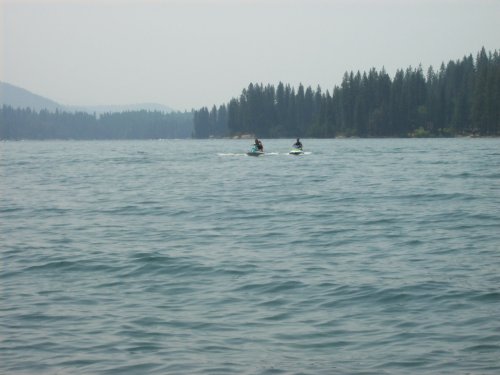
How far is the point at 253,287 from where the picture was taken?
52.0ft

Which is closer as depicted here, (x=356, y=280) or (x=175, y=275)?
(x=356, y=280)

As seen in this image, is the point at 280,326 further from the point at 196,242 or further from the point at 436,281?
the point at 196,242

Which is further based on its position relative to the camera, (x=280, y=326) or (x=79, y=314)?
(x=79, y=314)

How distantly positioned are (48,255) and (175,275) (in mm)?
4713

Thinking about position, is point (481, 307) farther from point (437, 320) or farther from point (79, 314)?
point (79, 314)

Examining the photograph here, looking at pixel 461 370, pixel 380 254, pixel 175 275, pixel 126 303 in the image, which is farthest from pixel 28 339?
pixel 380 254

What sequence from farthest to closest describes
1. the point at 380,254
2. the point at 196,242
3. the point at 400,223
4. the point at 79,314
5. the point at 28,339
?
the point at 400,223 → the point at 196,242 → the point at 380,254 → the point at 79,314 → the point at 28,339

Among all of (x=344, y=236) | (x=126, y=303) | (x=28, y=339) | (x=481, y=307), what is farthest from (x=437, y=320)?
(x=344, y=236)

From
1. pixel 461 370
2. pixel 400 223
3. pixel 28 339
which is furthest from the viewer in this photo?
pixel 400 223

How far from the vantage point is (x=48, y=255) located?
2036 cm

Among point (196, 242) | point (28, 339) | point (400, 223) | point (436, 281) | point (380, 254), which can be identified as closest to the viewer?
point (28, 339)

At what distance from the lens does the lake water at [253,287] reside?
11.4 metres

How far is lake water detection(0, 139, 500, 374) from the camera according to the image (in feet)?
37.4

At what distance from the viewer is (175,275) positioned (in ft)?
57.1
